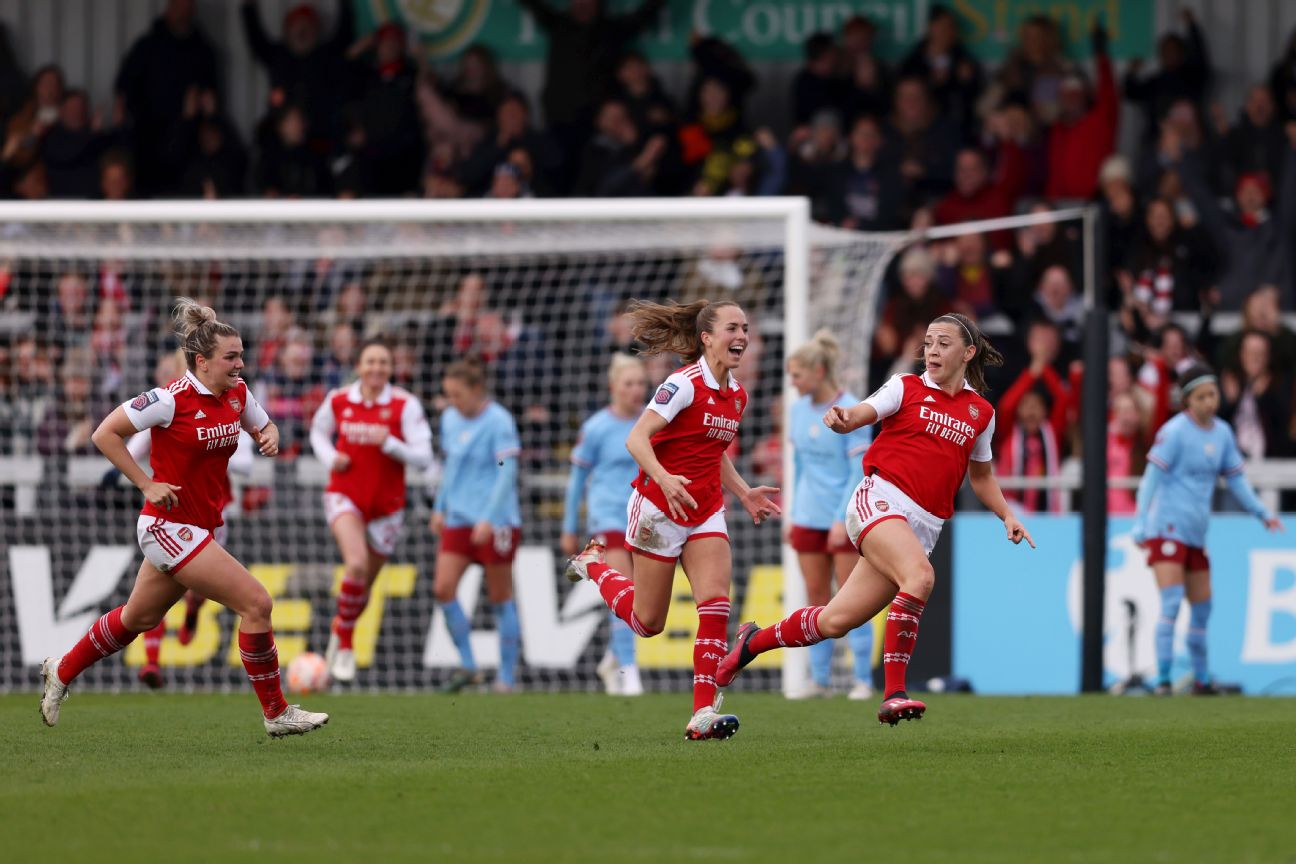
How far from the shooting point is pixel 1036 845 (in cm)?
590

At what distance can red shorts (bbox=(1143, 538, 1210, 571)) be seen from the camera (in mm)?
14070

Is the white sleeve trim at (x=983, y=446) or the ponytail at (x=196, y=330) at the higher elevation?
the ponytail at (x=196, y=330)

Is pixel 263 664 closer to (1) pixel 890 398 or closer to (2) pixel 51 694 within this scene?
(2) pixel 51 694

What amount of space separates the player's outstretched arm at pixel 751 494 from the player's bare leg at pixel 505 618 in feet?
17.0

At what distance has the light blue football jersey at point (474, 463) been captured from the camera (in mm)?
14203

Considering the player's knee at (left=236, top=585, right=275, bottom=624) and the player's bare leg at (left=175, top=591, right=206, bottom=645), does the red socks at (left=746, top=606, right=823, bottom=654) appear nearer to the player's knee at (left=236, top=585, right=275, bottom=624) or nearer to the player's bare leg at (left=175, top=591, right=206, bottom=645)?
the player's knee at (left=236, top=585, right=275, bottom=624)

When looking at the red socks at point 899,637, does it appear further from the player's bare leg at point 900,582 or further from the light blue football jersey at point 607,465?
the light blue football jersey at point 607,465

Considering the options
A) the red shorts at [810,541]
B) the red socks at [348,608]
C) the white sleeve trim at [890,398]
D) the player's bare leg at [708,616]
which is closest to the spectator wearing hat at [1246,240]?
the red shorts at [810,541]

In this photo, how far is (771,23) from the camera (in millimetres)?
21062

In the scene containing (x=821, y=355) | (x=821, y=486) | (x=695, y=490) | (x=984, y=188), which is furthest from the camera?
(x=984, y=188)

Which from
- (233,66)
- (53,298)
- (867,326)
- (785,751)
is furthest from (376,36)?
(785,751)

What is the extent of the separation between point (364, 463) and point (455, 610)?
148 cm

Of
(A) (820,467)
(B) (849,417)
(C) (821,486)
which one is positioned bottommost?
(C) (821,486)

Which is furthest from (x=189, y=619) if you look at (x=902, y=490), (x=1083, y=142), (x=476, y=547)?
(x=1083, y=142)
